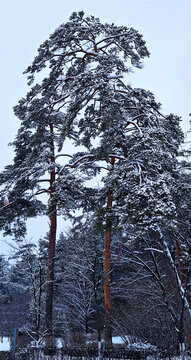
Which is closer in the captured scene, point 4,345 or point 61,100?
point 61,100

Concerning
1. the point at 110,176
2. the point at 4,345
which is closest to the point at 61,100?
the point at 110,176

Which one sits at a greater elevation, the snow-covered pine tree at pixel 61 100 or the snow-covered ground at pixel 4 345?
the snow-covered pine tree at pixel 61 100

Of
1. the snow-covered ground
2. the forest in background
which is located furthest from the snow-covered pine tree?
the snow-covered ground

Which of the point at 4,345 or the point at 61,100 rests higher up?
the point at 61,100

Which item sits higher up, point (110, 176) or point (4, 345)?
point (110, 176)

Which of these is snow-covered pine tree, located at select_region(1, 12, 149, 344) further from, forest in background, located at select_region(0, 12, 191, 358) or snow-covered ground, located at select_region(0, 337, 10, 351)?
snow-covered ground, located at select_region(0, 337, 10, 351)

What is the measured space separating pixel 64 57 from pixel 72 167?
16.6 ft

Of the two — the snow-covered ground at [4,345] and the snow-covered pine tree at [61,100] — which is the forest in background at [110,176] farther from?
the snow-covered ground at [4,345]

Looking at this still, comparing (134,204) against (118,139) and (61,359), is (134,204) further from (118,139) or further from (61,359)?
(61,359)

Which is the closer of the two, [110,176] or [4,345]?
[110,176]

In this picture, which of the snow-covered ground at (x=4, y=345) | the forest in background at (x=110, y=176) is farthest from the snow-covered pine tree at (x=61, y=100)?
the snow-covered ground at (x=4, y=345)

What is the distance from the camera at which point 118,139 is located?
1162 centimetres

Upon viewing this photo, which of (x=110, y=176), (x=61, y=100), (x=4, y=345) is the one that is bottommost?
(x=4, y=345)

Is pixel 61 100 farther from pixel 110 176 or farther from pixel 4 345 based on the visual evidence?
pixel 4 345
